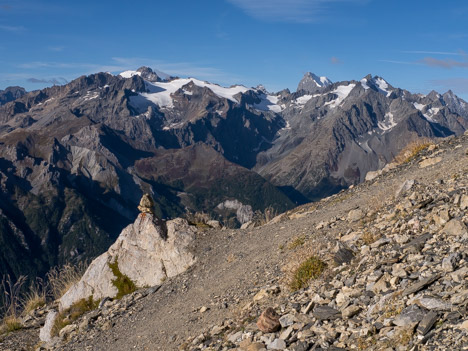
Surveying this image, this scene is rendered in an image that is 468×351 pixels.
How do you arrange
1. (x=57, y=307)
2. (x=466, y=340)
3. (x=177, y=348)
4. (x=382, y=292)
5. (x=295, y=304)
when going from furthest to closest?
1. (x=57, y=307)
2. (x=177, y=348)
3. (x=295, y=304)
4. (x=382, y=292)
5. (x=466, y=340)

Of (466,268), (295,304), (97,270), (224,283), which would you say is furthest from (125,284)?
(466,268)

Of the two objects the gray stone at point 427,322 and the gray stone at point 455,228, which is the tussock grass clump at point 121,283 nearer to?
the gray stone at point 455,228

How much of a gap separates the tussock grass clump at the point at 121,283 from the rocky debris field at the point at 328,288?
925 mm

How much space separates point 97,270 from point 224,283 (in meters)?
9.35

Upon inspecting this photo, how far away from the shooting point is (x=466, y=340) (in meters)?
7.51

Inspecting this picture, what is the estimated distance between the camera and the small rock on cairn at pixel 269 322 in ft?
37.6

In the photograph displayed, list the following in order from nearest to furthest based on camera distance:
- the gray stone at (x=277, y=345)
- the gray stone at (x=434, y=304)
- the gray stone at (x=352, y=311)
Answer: the gray stone at (x=434, y=304), the gray stone at (x=352, y=311), the gray stone at (x=277, y=345)

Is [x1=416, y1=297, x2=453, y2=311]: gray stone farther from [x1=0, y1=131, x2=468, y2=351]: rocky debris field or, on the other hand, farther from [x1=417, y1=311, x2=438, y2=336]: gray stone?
[x1=417, y1=311, x2=438, y2=336]: gray stone

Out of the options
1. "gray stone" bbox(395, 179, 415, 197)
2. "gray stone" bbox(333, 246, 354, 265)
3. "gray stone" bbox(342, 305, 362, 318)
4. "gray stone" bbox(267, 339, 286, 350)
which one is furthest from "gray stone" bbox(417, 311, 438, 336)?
"gray stone" bbox(395, 179, 415, 197)

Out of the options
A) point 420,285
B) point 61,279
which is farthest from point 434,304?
point 61,279

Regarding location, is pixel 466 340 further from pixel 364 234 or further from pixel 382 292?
pixel 364 234

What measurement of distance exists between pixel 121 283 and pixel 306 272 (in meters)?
12.4

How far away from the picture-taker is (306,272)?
13.9 meters

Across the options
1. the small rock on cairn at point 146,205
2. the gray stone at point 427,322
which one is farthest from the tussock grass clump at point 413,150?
the gray stone at point 427,322
